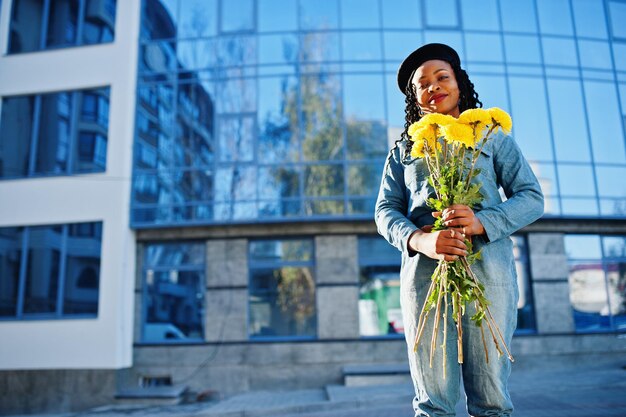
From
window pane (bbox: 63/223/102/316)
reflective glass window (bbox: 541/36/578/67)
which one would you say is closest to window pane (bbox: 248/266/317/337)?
window pane (bbox: 63/223/102/316)

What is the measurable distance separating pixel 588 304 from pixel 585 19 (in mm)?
7107

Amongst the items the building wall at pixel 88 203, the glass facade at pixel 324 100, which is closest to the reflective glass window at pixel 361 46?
the glass facade at pixel 324 100

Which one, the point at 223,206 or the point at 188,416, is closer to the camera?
the point at 188,416

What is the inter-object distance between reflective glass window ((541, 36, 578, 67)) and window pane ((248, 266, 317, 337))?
25.7 feet

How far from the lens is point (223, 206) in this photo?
11547 mm

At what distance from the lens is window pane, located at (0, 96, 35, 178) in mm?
12312

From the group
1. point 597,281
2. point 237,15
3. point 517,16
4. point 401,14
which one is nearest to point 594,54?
point 517,16

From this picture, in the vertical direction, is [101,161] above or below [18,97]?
below

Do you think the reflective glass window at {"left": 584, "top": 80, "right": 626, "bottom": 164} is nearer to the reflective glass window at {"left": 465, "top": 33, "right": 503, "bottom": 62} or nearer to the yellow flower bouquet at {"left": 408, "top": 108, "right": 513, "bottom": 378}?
the reflective glass window at {"left": 465, "top": 33, "right": 503, "bottom": 62}

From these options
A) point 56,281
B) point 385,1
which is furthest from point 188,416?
point 385,1

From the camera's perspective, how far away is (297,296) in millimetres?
11445

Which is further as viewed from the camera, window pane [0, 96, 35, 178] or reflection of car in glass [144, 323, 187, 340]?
window pane [0, 96, 35, 178]

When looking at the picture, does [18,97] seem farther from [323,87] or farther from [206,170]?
[323,87]

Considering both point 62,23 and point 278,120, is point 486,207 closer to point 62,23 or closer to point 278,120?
→ point 278,120
